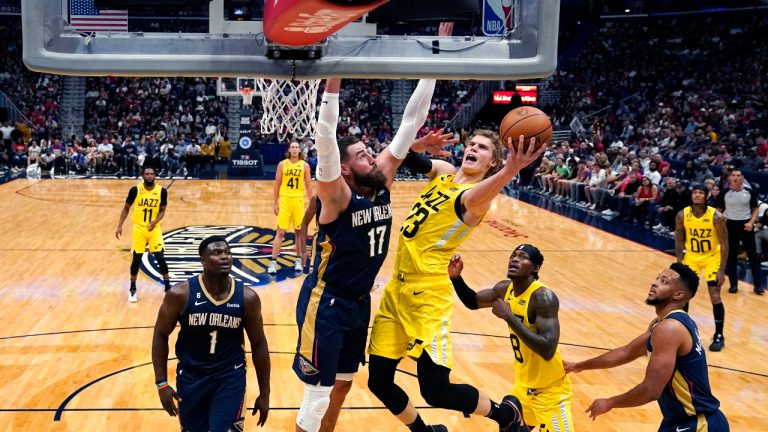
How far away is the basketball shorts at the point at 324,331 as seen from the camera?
4207 millimetres

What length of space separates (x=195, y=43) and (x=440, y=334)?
7.08 feet

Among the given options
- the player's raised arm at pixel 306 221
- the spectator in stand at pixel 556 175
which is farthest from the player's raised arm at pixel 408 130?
the spectator in stand at pixel 556 175

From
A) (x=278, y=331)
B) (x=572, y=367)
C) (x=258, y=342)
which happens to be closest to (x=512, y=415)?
(x=572, y=367)

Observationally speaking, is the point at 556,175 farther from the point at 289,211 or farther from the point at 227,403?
the point at 227,403

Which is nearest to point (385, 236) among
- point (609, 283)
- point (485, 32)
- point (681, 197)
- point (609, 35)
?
point (485, 32)

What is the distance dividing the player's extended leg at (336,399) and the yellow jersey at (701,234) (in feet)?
15.0

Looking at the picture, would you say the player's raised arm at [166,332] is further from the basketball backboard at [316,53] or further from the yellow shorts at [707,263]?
the yellow shorts at [707,263]

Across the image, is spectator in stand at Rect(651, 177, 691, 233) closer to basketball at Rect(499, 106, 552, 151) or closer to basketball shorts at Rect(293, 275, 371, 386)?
basketball at Rect(499, 106, 552, 151)

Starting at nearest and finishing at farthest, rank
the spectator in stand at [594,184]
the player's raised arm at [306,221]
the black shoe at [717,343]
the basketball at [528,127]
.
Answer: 1. the basketball at [528,127]
2. the player's raised arm at [306,221]
3. the black shoe at [717,343]
4. the spectator in stand at [594,184]

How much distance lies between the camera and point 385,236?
438cm

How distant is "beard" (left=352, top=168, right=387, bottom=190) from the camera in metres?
4.26

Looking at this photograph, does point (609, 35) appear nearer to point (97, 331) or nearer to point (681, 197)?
point (681, 197)

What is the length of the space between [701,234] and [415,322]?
4344 mm

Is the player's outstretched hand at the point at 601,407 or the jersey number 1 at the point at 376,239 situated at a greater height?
the jersey number 1 at the point at 376,239
